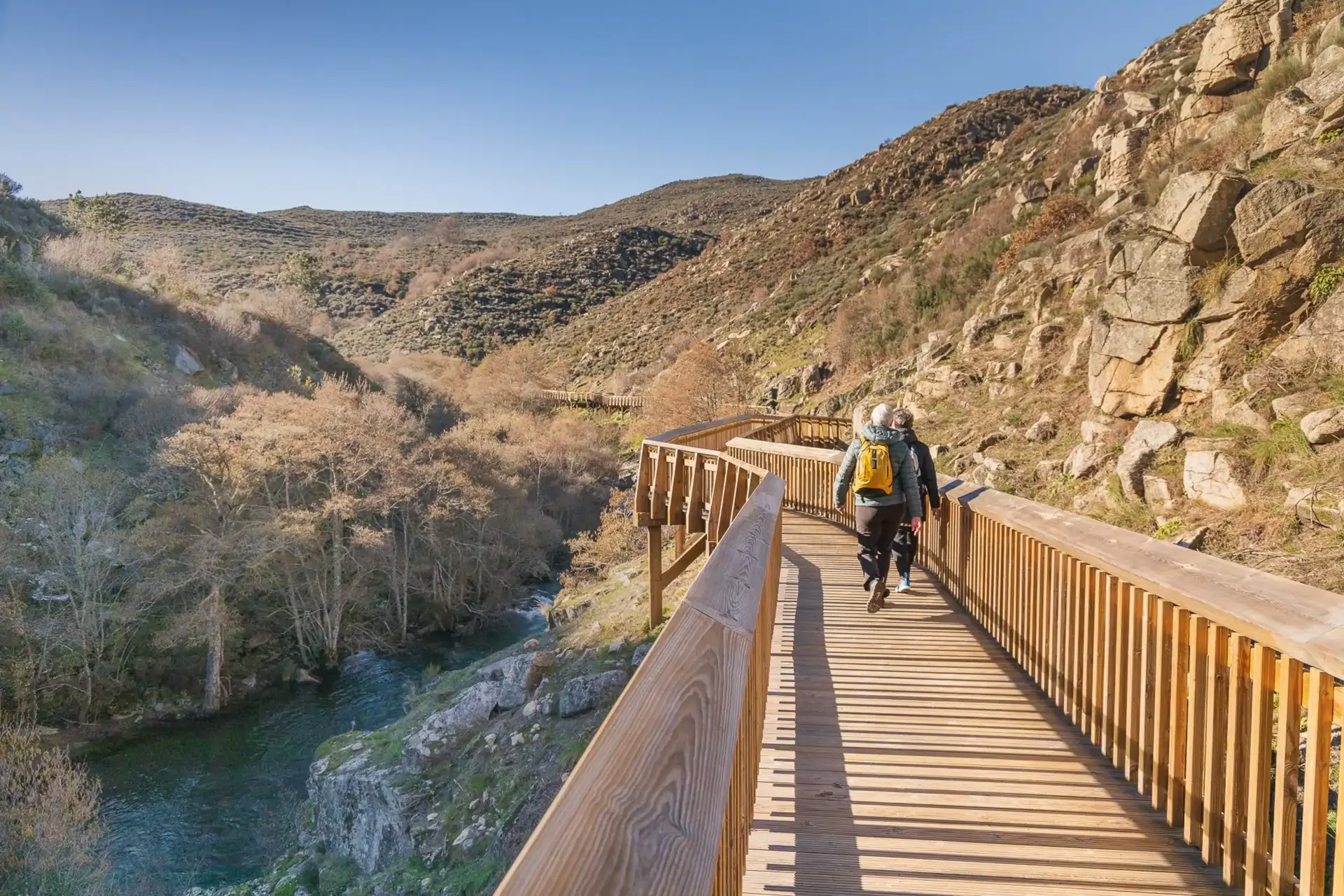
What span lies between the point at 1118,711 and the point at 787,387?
30416 millimetres

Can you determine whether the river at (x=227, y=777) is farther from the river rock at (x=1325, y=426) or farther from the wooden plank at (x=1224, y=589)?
the river rock at (x=1325, y=426)

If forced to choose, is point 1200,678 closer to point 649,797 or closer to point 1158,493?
point 649,797

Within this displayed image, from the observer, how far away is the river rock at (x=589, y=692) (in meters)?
14.3

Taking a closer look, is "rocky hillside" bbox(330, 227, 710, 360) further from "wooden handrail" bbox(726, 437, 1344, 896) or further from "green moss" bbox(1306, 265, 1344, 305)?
"wooden handrail" bbox(726, 437, 1344, 896)

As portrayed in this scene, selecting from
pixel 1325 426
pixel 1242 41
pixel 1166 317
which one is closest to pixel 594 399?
pixel 1242 41

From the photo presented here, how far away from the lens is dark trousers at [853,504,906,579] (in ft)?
21.9

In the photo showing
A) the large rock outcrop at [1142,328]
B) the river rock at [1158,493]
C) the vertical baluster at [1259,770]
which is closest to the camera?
the vertical baluster at [1259,770]

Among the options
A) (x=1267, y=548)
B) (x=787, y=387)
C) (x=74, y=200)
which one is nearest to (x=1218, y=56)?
(x=1267, y=548)

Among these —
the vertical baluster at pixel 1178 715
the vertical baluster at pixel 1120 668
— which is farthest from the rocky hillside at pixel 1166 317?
the vertical baluster at pixel 1178 715

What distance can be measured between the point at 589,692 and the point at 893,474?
971 centimetres

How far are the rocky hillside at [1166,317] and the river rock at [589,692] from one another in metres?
7.65

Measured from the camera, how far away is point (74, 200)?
225 feet

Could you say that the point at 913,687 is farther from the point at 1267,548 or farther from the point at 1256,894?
the point at 1267,548

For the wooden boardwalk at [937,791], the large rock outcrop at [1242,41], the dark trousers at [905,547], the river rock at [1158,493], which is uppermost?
the large rock outcrop at [1242,41]
